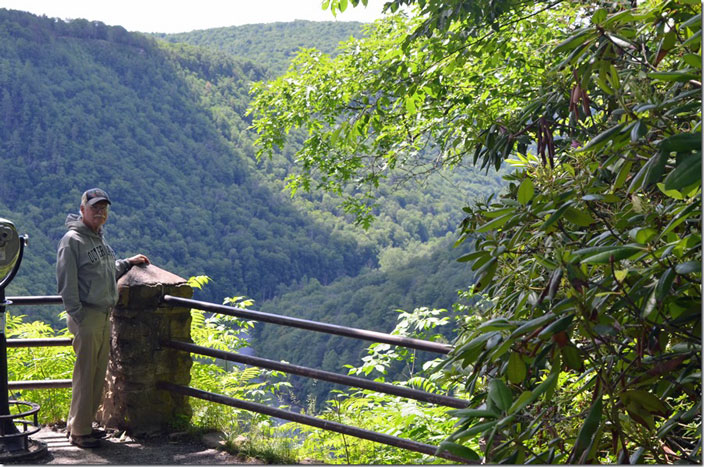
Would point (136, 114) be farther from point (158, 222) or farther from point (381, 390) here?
point (381, 390)

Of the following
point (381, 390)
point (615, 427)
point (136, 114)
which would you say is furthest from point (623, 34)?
point (136, 114)

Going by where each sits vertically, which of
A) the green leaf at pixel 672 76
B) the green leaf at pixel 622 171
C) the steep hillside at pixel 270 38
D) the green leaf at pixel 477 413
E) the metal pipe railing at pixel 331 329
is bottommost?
the metal pipe railing at pixel 331 329

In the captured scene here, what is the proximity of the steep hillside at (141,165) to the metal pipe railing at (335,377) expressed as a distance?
141 feet

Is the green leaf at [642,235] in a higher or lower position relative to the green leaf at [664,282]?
higher

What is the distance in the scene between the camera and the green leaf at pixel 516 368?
155cm

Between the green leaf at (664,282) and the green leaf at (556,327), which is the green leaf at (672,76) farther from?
the green leaf at (556,327)

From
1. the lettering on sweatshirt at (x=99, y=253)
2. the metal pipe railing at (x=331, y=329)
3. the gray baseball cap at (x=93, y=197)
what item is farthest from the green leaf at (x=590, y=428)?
the gray baseball cap at (x=93, y=197)

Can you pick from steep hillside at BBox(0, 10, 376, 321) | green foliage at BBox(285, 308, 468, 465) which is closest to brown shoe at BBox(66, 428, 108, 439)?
green foliage at BBox(285, 308, 468, 465)

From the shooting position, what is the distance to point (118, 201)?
5347 cm

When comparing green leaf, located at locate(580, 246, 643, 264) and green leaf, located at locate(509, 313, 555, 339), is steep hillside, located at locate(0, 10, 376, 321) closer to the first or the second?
green leaf, located at locate(509, 313, 555, 339)

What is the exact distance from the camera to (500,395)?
1.39 meters

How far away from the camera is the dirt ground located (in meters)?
4.27

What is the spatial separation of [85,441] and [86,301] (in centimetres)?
90

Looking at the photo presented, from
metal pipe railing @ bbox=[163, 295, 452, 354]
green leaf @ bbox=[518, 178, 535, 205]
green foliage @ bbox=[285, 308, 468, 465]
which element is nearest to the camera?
green leaf @ bbox=[518, 178, 535, 205]
